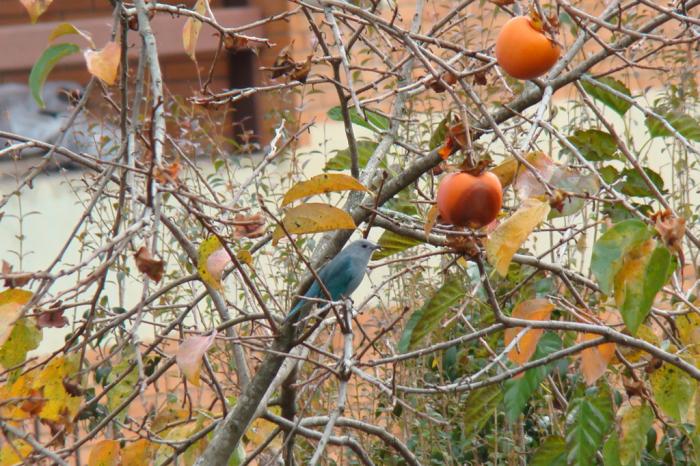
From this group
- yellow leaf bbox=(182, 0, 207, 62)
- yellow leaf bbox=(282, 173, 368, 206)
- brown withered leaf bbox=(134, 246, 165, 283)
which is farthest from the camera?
yellow leaf bbox=(182, 0, 207, 62)

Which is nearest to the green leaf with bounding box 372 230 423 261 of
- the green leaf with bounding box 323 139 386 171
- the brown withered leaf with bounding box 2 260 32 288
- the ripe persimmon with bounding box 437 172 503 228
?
the green leaf with bounding box 323 139 386 171

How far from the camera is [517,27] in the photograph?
140 centimetres

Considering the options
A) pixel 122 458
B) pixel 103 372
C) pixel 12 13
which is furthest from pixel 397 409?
pixel 12 13

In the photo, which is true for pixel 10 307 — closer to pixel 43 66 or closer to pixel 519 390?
pixel 43 66

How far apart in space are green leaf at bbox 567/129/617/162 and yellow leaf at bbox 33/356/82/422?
1.07m

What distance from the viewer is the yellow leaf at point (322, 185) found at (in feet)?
5.07

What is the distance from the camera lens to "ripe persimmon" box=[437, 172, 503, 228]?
1.29 meters

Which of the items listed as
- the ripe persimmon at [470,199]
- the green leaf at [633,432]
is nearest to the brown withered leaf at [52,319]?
the ripe persimmon at [470,199]

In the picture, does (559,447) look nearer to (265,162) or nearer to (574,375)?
(265,162)

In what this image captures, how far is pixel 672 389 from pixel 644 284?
537 mm

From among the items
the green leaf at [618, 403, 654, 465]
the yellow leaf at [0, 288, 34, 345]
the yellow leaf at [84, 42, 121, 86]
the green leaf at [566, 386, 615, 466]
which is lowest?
the green leaf at [566, 386, 615, 466]

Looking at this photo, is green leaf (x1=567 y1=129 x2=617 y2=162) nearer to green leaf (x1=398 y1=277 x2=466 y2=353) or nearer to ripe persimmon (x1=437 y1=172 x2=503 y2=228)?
green leaf (x1=398 y1=277 x2=466 y2=353)

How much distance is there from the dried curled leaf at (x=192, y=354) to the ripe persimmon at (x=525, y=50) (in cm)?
56

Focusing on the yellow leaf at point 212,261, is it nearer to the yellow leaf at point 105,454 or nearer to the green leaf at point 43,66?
the green leaf at point 43,66
